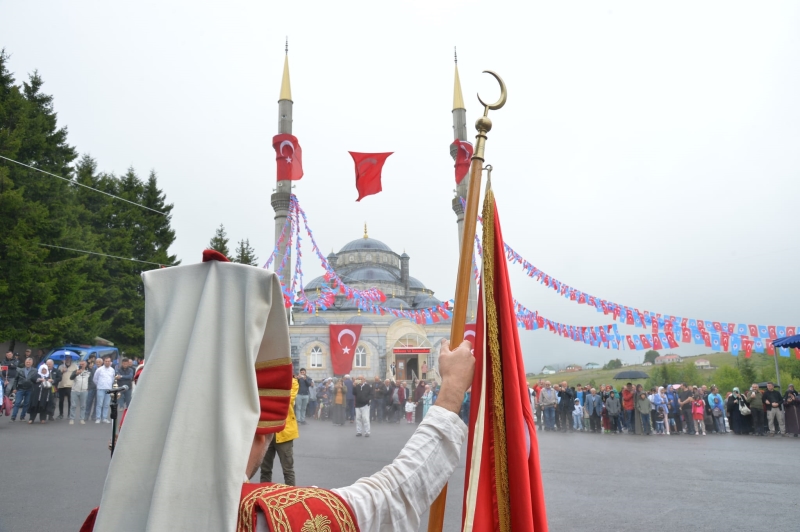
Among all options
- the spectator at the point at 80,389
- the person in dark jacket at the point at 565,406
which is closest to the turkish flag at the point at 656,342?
the person in dark jacket at the point at 565,406

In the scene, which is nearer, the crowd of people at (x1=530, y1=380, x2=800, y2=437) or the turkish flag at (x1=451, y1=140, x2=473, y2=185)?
the turkish flag at (x1=451, y1=140, x2=473, y2=185)

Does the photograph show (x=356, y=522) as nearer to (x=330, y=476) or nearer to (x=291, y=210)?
(x=330, y=476)

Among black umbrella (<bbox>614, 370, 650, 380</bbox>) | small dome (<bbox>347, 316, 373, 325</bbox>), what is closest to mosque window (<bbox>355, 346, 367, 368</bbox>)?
small dome (<bbox>347, 316, 373, 325</bbox>)

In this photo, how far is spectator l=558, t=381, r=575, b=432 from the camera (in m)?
16.9

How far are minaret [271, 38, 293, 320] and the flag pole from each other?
1507 cm

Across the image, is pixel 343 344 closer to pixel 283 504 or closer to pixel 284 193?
pixel 284 193

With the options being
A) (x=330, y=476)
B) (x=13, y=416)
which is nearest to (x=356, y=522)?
(x=330, y=476)

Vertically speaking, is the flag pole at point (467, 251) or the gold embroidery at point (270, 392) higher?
the flag pole at point (467, 251)

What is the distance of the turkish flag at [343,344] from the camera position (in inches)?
1266

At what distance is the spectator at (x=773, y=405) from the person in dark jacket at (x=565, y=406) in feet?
17.7

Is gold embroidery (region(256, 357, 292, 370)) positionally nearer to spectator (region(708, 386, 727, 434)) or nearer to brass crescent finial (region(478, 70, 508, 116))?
brass crescent finial (region(478, 70, 508, 116))

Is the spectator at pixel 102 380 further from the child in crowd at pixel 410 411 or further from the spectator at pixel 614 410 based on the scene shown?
the spectator at pixel 614 410

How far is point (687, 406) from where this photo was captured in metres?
16.4

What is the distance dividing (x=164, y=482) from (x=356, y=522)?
0.50 metres
